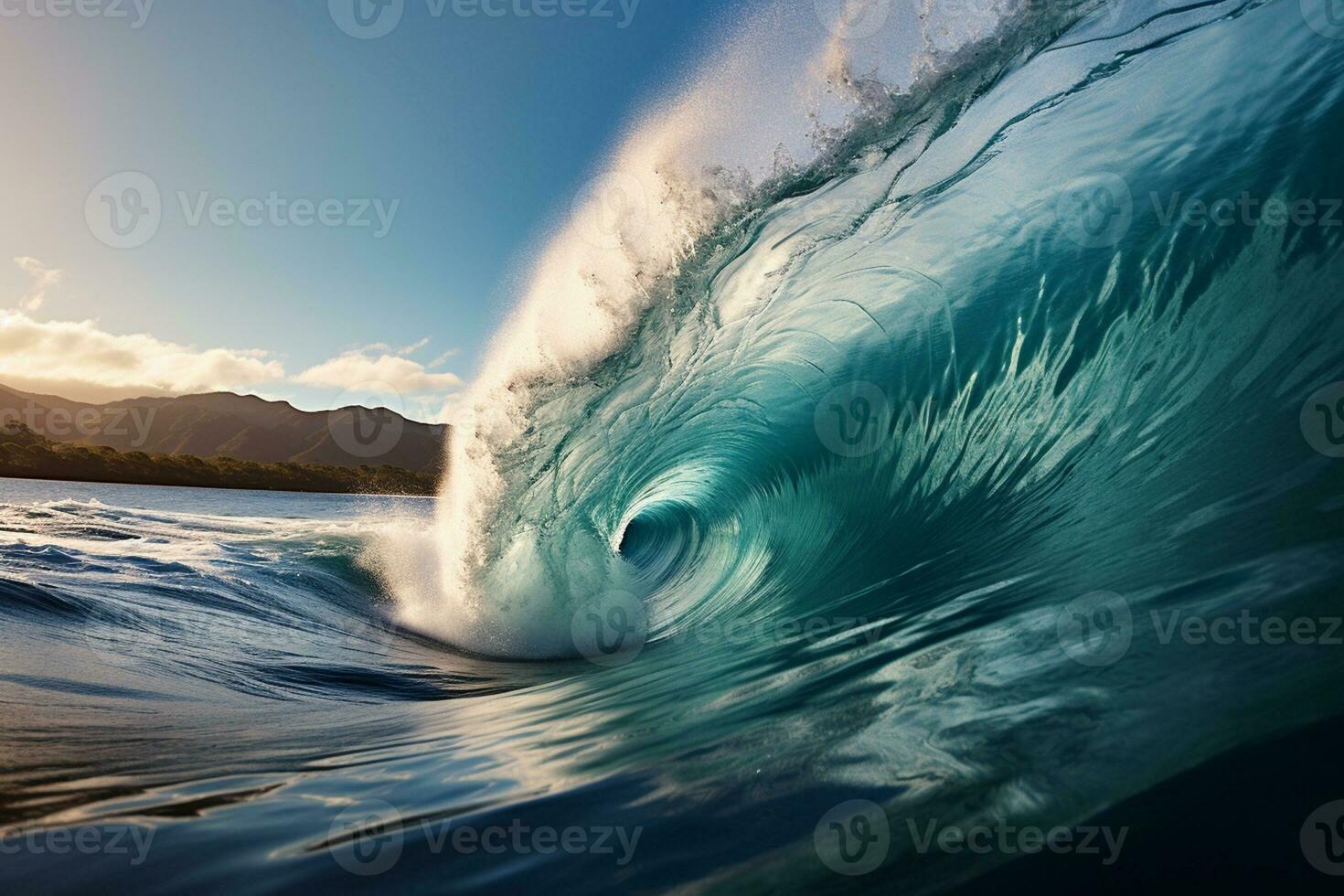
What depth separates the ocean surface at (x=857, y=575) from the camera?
1635mm

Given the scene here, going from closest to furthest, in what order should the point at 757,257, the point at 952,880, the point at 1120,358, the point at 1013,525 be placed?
the point at 952,880 → the point at 1013,525 → the point at 1120,358 → the point at 757,257

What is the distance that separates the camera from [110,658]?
453 centimetres

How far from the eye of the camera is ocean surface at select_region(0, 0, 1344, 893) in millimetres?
1635

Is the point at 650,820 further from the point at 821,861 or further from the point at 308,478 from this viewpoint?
the point at 308,478

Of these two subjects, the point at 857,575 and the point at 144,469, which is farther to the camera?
the point at 144,469

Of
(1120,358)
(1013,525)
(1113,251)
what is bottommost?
(1013,525)

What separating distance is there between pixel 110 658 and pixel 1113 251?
7306mm

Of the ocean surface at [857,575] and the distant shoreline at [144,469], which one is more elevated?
the distant shoreline at [144,469]

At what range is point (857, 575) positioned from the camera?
583cm

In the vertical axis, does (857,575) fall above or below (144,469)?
below

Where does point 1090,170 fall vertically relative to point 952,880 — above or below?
above

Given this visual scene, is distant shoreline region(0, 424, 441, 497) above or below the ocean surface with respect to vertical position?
above

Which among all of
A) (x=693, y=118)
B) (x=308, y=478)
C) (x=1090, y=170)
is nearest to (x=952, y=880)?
(x=1090, y=170)

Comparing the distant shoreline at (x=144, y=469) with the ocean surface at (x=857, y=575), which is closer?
the ocean surface at (x=857, y=575)
